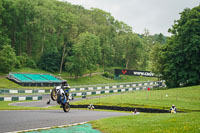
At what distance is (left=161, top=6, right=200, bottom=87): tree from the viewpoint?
57.9 metres

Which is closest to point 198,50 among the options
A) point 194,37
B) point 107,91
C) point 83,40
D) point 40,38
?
point 194,37

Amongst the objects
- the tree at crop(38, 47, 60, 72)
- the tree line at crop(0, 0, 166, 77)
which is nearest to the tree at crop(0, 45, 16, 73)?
the tree line at crop(0, 0, 166, 77)

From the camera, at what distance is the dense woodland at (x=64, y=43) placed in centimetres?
Answer: 5953

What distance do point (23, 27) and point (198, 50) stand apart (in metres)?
54.4

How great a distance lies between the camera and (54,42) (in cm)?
9038

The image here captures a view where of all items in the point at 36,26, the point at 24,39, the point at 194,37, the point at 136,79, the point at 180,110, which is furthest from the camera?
the point at 136,79

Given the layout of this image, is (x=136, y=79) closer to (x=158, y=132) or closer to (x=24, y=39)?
(x=24, y=39)

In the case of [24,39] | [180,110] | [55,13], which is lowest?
[180,110]

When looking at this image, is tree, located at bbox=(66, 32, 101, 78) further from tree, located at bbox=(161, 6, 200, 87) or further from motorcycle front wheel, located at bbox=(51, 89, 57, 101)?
motorcycle front wheel, located at bbox=(51, 89, 57, 101)

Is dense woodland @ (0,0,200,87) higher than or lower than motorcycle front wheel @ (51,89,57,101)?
higher

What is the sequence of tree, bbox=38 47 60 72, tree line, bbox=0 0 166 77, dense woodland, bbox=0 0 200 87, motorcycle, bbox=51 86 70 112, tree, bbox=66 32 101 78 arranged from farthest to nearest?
tree, bbox=38 47 60 72, tree, bbox=66 32 101 78, tree line, bbox=0 0 166 77, dense woodland, bbox=0 0 200 87, motorcycle, bbox=51 86 70 112

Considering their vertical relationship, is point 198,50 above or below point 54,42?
below

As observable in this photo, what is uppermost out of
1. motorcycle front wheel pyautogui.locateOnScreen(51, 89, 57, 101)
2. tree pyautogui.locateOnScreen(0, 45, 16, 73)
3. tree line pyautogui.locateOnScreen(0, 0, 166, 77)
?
tree line pyautogui.locateOnScreen(0, 0, 166, 77)

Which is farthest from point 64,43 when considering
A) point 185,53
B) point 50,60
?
point 185,53
